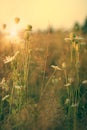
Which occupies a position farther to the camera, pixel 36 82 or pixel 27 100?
pixel 36 82

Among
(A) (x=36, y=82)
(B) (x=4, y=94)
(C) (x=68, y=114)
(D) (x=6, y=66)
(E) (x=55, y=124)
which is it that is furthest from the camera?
(A) (x=36, y=82)

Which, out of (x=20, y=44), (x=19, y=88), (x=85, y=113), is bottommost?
(x=85, y=113)

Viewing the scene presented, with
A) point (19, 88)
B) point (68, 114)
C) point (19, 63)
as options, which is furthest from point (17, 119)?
point (19, 63)

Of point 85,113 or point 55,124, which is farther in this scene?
point 85,113

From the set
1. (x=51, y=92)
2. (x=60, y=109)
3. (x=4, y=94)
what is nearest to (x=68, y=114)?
(x=60, y=109)

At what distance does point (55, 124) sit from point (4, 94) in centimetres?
50

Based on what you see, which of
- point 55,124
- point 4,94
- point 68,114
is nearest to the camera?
point 55,124

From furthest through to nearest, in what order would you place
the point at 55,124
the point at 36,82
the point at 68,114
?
the point at 36,82 < the point at 68,114 < the point at 55,124

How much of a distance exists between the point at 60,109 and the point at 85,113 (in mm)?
Answer: 213

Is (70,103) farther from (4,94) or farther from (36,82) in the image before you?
(36,82)

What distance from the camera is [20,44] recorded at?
2.88 meters

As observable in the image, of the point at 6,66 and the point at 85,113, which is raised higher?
the point at 6,66

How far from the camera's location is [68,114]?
2377mm

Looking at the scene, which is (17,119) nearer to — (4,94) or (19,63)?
(4,94)
